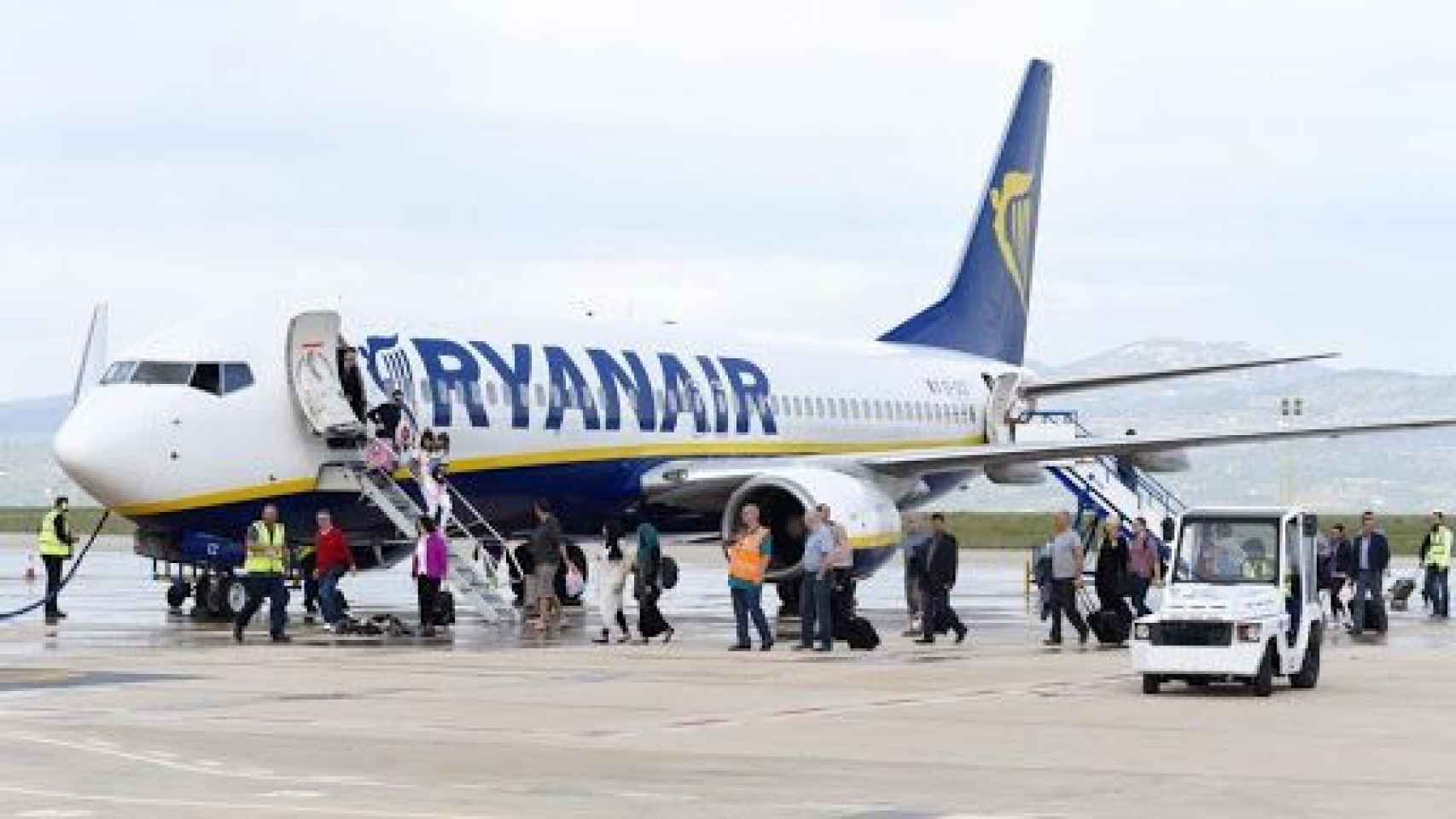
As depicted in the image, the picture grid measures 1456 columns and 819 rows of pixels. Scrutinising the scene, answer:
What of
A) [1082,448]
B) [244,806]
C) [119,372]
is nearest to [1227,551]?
[244,806]

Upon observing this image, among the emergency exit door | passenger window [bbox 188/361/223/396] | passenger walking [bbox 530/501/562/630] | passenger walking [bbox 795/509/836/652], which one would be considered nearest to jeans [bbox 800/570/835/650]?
passenger walking [bbox 795/509/836/652]

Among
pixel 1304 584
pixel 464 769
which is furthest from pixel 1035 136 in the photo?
pixel 464 769

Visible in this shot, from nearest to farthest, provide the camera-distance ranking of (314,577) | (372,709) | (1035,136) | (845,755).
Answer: (845,755) < (372,709) < (314,577) < (1035,136)

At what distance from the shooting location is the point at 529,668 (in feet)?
87.8

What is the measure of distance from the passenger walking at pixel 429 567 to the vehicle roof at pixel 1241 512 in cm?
991

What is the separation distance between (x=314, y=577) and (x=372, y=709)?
13.4m

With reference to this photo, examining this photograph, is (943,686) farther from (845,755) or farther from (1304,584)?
(845,755)

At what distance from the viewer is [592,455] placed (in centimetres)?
3828

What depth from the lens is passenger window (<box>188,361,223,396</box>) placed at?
33688 millimetres

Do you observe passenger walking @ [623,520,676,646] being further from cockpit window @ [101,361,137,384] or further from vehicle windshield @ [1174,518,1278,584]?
vehicle windshield @ [1174,518,1278,584]

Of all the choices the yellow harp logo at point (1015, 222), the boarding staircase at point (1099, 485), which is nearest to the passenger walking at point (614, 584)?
the boarding staircase at point (1099, 485)

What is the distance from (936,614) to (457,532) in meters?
6.65

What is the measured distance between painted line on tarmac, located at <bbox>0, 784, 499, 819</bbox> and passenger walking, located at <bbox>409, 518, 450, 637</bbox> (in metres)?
16.9

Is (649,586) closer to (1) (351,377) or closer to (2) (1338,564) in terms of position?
(1) (351,377)
